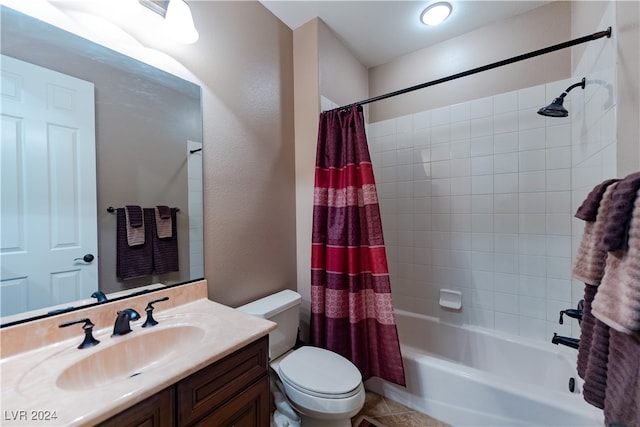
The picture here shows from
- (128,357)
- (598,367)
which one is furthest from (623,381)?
(128,357)

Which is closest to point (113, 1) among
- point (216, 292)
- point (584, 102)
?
point (216, 292)

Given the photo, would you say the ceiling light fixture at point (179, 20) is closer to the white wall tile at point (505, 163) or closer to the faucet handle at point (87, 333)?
the faucet handle at point (87, 333)

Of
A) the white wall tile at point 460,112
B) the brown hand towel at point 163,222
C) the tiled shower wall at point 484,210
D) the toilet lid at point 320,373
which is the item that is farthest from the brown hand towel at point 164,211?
the white wall tile at point 460,112

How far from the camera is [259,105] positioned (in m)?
1.65

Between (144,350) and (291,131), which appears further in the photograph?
(291,131)

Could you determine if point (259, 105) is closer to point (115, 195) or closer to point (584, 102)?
point (115, 195)

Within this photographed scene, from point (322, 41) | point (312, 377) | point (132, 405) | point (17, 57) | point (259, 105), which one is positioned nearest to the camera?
point (132, 405)

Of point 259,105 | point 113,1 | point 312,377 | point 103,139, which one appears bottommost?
point 312,377

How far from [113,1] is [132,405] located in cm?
143

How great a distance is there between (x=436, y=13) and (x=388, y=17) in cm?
32

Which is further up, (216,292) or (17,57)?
(17,57)

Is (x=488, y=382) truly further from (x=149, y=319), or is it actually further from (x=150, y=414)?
(x=149, y=319)

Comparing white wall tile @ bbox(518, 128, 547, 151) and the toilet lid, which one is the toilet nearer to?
the toilet lid

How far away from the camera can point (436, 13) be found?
1.76m
